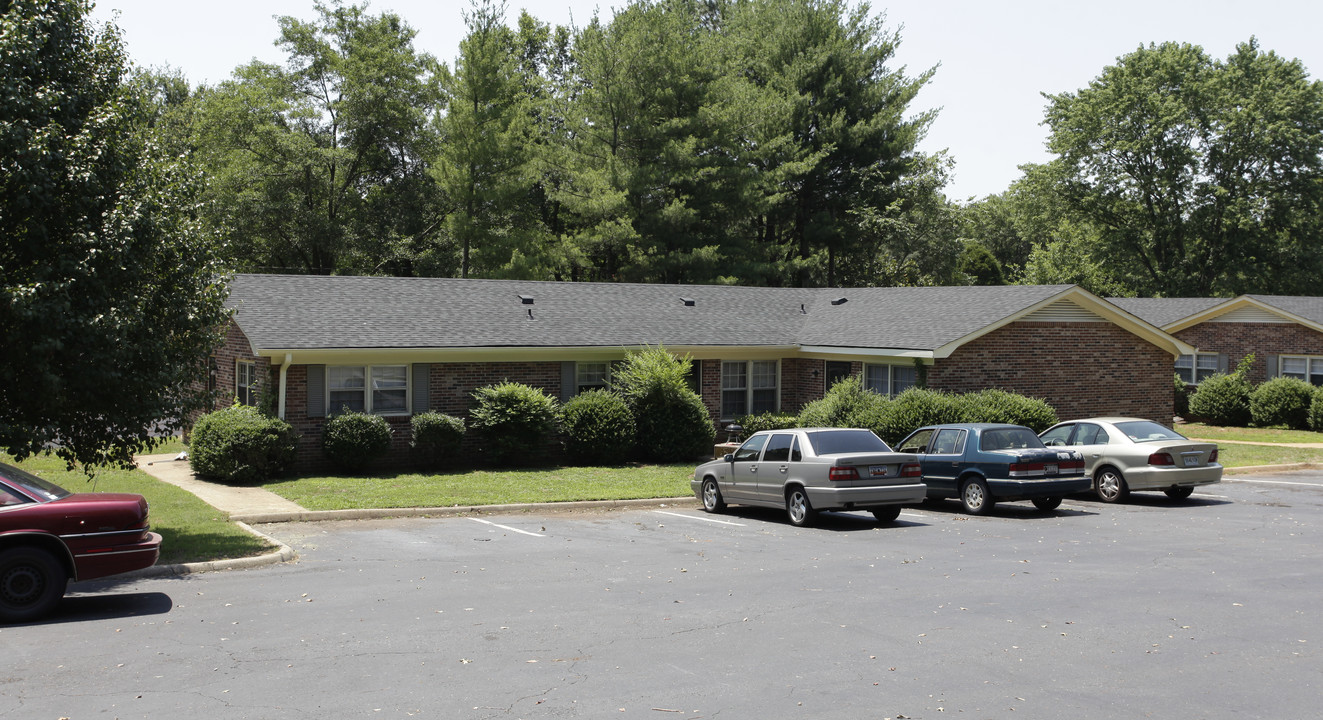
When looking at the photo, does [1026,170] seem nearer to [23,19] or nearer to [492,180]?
[492,180]

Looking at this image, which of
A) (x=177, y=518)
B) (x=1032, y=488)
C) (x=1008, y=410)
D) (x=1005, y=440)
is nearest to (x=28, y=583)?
(x=177, y=518)

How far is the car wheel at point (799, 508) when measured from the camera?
16547 mm

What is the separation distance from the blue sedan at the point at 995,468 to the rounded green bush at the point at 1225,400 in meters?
22.3

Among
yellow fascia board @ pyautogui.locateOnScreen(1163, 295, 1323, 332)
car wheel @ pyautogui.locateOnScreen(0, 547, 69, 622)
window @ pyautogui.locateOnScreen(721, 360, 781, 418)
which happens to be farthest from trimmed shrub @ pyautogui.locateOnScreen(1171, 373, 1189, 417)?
car wheel @ pyautogui.locateOnScreen(0, 547, 69, 622)

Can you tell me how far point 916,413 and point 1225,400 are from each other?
66.9 feet

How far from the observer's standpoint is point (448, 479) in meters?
22.2

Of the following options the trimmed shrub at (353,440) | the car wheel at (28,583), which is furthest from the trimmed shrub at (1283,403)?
the car wheel at (28,583)

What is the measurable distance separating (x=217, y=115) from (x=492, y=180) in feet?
43.8

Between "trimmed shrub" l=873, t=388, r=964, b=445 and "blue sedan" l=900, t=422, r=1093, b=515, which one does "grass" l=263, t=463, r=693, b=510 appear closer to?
"trimmed shrub" l=873, t=388, r=964, b=445

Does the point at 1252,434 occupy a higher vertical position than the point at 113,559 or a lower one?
higher

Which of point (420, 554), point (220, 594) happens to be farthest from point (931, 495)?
point (220, 594)

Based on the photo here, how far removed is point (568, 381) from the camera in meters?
26.6

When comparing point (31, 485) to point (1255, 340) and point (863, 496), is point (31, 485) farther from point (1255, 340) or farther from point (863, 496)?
point (1255, 340)

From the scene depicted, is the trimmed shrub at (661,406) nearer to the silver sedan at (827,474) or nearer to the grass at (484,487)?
the grass at (484,487)
